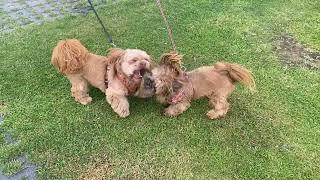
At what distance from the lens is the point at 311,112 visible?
5.20m

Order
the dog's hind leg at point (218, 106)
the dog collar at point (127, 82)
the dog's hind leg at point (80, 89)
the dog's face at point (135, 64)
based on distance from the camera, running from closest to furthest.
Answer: the dog's face at point (135, 64) → the dog collar at point (127, 82) → the dog's hind leg at point (218, 106) → the dog's hind leg at point (80, 89)

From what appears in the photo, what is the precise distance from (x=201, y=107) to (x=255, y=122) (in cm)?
68

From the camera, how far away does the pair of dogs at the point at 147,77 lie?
15.5ft

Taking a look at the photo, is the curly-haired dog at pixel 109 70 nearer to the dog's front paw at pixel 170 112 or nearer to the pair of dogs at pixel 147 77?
the pair of dogs at pixel 147 77

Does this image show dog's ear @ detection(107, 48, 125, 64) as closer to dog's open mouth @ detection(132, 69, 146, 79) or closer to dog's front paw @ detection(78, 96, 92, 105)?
dog's open mouth @ detection(132, 69, 146, 79)

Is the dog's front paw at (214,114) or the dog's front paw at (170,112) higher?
the dog's front paw at (170,112)

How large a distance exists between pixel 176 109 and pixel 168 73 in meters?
0.56

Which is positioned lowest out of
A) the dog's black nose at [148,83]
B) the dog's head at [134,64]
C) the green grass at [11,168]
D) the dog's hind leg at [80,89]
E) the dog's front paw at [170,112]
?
the dog's front paw at [170,112]

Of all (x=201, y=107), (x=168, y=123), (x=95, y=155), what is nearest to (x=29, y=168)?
(x=95, y=155)

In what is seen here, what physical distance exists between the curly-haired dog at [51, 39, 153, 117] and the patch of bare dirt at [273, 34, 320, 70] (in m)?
2.50

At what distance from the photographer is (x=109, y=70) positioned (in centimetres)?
496

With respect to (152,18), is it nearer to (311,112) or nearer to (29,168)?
(311,112)

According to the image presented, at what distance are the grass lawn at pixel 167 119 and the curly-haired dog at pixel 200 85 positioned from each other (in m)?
0.16

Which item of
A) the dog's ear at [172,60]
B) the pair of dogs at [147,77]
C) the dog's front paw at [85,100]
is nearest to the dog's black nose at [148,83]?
the pair of dogs at [147,77]
